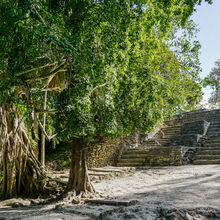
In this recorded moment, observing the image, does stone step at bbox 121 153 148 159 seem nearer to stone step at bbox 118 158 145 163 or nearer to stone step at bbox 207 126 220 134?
stone step at bbox 118 158 145 163

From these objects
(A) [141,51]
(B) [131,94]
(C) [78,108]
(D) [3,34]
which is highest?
(A) [141,51]

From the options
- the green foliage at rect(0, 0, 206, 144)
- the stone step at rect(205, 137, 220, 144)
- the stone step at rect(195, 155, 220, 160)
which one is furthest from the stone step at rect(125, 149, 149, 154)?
the green foliage at rect(0, 0, 206, 144)

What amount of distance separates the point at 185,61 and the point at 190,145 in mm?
4504

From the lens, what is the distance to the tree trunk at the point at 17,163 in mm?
5988

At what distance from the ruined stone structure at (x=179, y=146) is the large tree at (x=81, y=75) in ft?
10.1

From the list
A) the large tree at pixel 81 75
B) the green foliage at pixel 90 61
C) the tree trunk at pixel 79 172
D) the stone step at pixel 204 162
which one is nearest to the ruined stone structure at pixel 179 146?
the stone step at pixel 204 162

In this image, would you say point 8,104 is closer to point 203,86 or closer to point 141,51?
point 141,51

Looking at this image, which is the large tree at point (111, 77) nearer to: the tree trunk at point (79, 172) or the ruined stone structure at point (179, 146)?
the tree trunk at point (79, 172)

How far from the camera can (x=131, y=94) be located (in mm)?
5727

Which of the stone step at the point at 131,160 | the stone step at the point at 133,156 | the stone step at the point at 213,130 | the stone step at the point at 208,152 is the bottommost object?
the stone step at the point at 131,160

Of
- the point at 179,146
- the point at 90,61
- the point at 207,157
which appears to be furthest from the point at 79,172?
the point at 207,157


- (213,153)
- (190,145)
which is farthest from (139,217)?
(190,145)

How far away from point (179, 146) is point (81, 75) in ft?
22.2

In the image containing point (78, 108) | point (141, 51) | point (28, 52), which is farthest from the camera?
point (141, 51)
